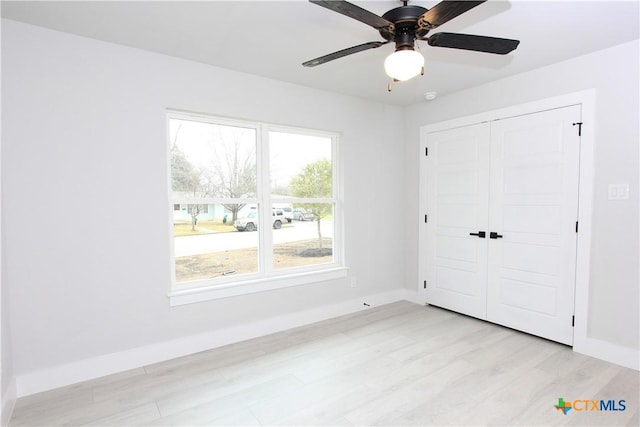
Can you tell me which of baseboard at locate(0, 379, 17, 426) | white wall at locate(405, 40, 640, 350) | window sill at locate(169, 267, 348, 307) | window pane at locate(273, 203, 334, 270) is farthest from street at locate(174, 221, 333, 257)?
white wall at locate(405, 40, 640, 350)

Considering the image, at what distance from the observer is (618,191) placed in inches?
104

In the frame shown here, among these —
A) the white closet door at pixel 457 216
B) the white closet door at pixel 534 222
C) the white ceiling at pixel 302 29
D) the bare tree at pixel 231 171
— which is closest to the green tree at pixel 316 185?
the bare tree at pixel 231 171

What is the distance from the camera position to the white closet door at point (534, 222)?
2938 millimetres

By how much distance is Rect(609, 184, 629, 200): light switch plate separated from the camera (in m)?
2.61

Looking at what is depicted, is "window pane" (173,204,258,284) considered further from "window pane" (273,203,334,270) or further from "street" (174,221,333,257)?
"window pane" (273,203,334,270)

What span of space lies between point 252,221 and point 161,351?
54.6 inches

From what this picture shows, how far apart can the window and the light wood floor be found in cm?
73

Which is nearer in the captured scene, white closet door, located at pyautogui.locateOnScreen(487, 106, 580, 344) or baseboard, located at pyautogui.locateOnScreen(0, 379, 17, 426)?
baseboard, located at pyautogui.locateOnScreen(0, 379, 17, 426)

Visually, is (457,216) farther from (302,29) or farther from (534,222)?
(302,29)

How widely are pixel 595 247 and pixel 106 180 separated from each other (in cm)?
401

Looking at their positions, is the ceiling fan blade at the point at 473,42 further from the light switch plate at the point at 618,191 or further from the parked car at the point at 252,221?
the parked car at the point at 252,221

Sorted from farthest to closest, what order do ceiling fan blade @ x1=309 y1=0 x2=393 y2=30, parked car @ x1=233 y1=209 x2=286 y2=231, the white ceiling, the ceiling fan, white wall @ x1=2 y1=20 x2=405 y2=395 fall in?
parked car @ x1=233 y1=209 x2=286 y2=231, white wall @ x1=2 y1=20 x2=405 y2=395, the white ceiling, the ceiling fan, ceiling fan blade @ x1=309 y1=0 x2=393 y2=30

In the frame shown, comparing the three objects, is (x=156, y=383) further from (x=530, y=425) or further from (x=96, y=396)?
(x=530, y=425)

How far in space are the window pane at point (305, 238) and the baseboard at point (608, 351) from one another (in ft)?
8.12
